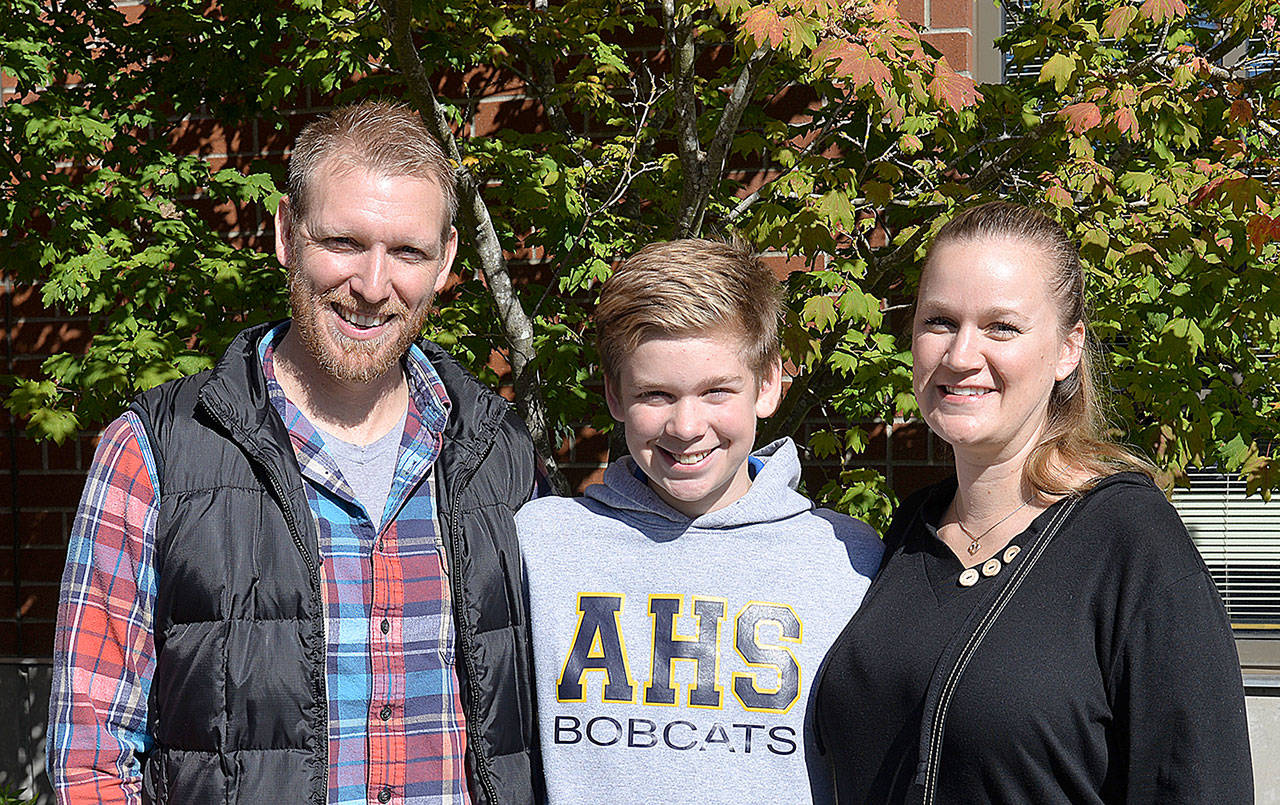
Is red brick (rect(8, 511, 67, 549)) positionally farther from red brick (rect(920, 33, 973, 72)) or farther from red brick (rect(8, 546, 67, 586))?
red brick (rect(920, 33, 973, 72))

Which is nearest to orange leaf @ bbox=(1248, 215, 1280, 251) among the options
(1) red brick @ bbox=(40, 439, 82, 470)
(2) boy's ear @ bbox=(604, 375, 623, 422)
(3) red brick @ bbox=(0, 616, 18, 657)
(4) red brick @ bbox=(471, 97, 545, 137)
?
(2) boy's ear @ bbox=(604, 375, 623, 422)

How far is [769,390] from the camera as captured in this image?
7.44 ft

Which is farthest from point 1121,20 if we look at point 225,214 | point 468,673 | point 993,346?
point 225,214

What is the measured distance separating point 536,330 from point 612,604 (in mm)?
1670

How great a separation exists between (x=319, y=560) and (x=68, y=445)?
3726mm

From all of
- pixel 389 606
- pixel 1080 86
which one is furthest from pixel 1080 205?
pixel 389 606

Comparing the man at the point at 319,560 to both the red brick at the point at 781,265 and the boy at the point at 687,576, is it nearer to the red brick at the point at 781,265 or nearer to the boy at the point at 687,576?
the boy at the point at 687,576

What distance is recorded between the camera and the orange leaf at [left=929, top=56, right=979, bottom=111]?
2725mm

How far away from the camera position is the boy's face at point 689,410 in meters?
2.10

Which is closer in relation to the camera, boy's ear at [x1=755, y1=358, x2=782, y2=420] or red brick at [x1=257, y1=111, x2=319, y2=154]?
boy's ear at [x1=755, y1=358, x2=782, y2=420]

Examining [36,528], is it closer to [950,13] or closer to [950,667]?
[950,13]

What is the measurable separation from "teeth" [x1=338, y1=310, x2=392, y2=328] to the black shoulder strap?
1136 mm

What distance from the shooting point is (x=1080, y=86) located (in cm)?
321

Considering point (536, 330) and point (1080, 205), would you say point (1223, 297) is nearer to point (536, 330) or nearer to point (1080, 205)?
point (1080, 205)
